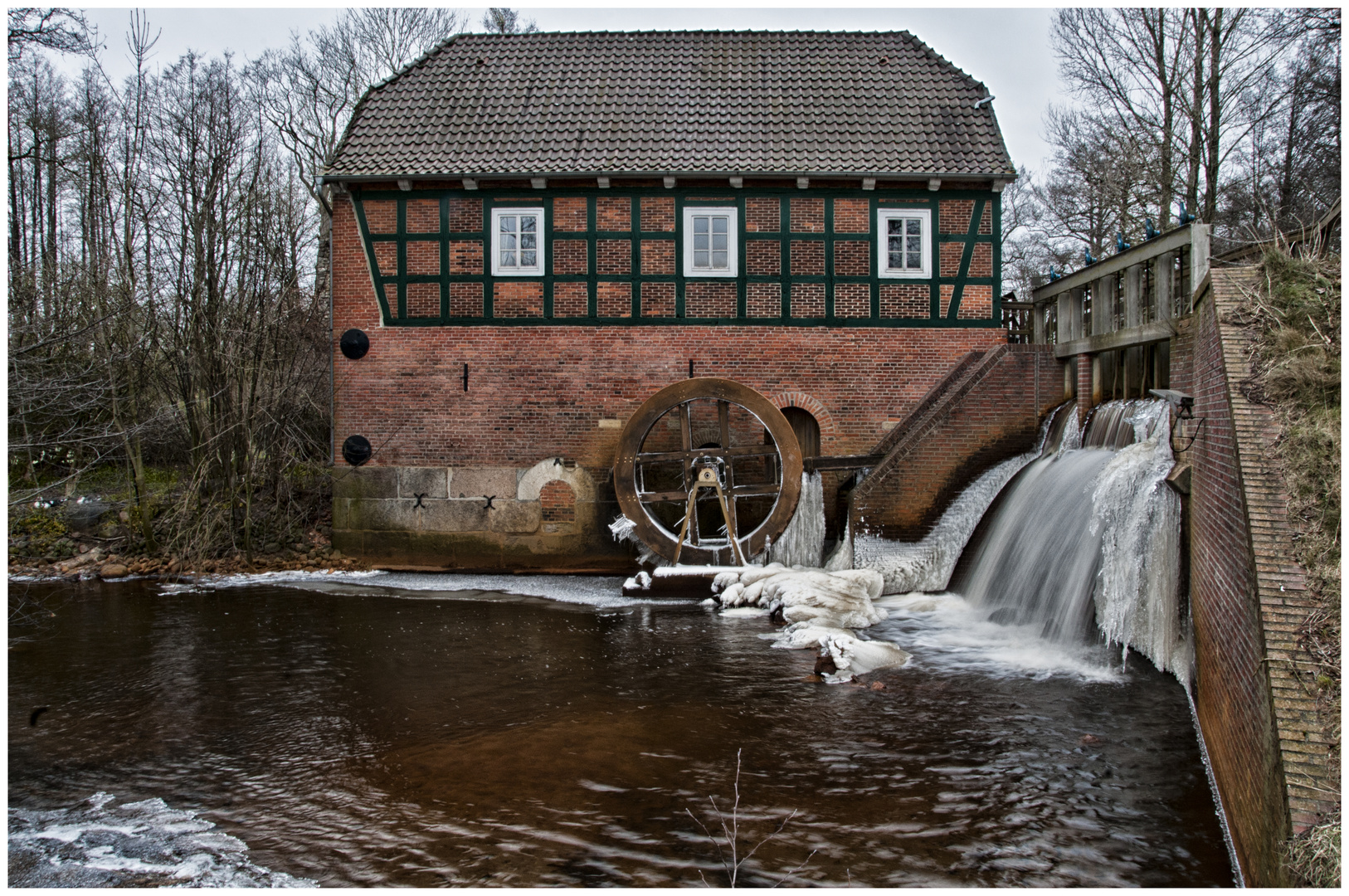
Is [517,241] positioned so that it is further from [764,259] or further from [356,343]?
[764,259]

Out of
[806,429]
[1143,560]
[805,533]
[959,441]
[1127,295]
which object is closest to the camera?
[1143,560]

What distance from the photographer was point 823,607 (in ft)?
28.7

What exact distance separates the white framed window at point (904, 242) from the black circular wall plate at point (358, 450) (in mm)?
6821

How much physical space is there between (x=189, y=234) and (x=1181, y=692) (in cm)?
1226

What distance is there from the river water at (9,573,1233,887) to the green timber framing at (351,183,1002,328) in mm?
4529

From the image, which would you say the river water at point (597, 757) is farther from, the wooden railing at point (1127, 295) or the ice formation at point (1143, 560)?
the wooden railing at point (1127, 295)

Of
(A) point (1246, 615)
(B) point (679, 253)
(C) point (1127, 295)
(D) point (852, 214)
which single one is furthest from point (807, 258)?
(A) point (1246, 615)

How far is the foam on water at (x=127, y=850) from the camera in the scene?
4.00 metres

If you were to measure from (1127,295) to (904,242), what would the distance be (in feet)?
10.9

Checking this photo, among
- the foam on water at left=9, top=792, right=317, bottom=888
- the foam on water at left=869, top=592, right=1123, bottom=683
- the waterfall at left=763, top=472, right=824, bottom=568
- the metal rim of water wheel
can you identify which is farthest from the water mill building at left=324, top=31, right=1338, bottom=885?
the foam on water at left=9, top=792, right=317, bottom=888

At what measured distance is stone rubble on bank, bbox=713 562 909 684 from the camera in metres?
7.15

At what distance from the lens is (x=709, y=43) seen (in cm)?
1355

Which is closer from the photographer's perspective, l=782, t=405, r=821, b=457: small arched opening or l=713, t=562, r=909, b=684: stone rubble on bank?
l=713, t=562, r=909, b=684: stone rubble on bank

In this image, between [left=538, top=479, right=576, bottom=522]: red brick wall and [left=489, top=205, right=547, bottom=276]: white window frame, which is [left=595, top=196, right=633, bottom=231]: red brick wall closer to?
[left=489, top=205, right=547, bottom=276]: white window frame
